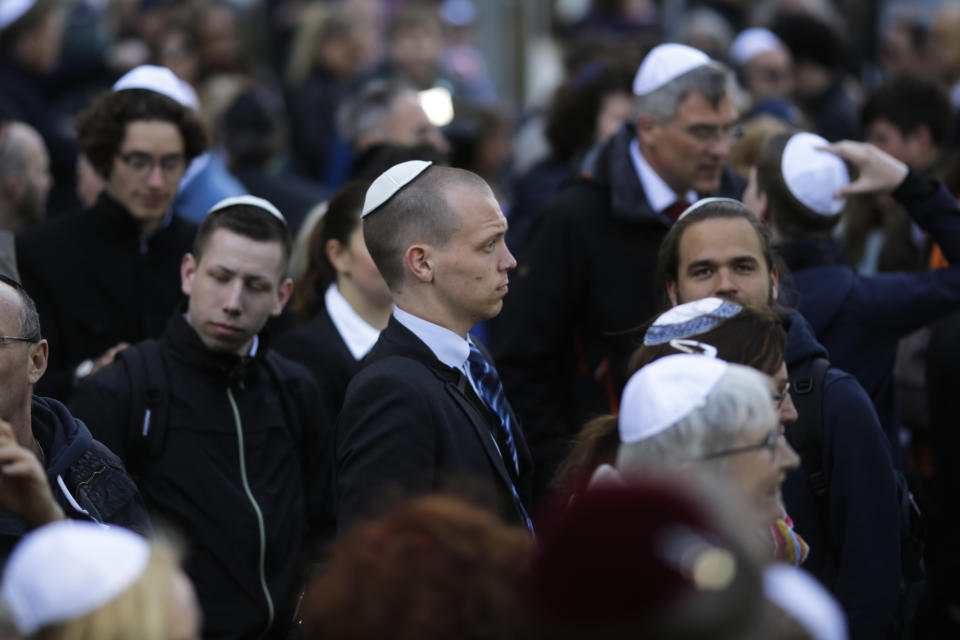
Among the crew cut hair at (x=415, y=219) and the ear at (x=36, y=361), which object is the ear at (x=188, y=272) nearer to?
the ear at (x=36, y=361)

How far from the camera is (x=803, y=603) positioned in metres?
2.03

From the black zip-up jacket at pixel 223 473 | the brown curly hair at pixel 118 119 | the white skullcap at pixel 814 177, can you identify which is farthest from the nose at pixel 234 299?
the white skullcap at pixel 814 177

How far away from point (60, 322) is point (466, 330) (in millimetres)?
2054

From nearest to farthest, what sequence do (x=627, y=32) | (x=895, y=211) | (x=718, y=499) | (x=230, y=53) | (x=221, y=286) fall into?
(x=718, y=499)
(x=221, y=286)
(x=895, y=211)
(x=230, y=53)
(x=627, y=32)

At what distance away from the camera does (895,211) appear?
19.3ft

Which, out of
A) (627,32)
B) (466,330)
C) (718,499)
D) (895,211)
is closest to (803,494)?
(466,330)

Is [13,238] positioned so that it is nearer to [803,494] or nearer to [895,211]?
[803,494]

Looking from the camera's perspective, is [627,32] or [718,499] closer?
[718,499]

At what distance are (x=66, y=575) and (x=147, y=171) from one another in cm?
320

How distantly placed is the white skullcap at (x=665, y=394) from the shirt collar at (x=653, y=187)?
2.26 metres

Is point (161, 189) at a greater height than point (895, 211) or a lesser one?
greater

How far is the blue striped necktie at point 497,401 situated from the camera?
3.42 m

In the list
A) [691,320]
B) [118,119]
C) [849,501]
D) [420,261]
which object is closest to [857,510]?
[849,501]

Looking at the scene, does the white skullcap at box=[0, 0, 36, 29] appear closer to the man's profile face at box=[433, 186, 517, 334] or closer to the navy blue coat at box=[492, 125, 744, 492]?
the navy blue coat at box=[492, 125, 744, 492]
